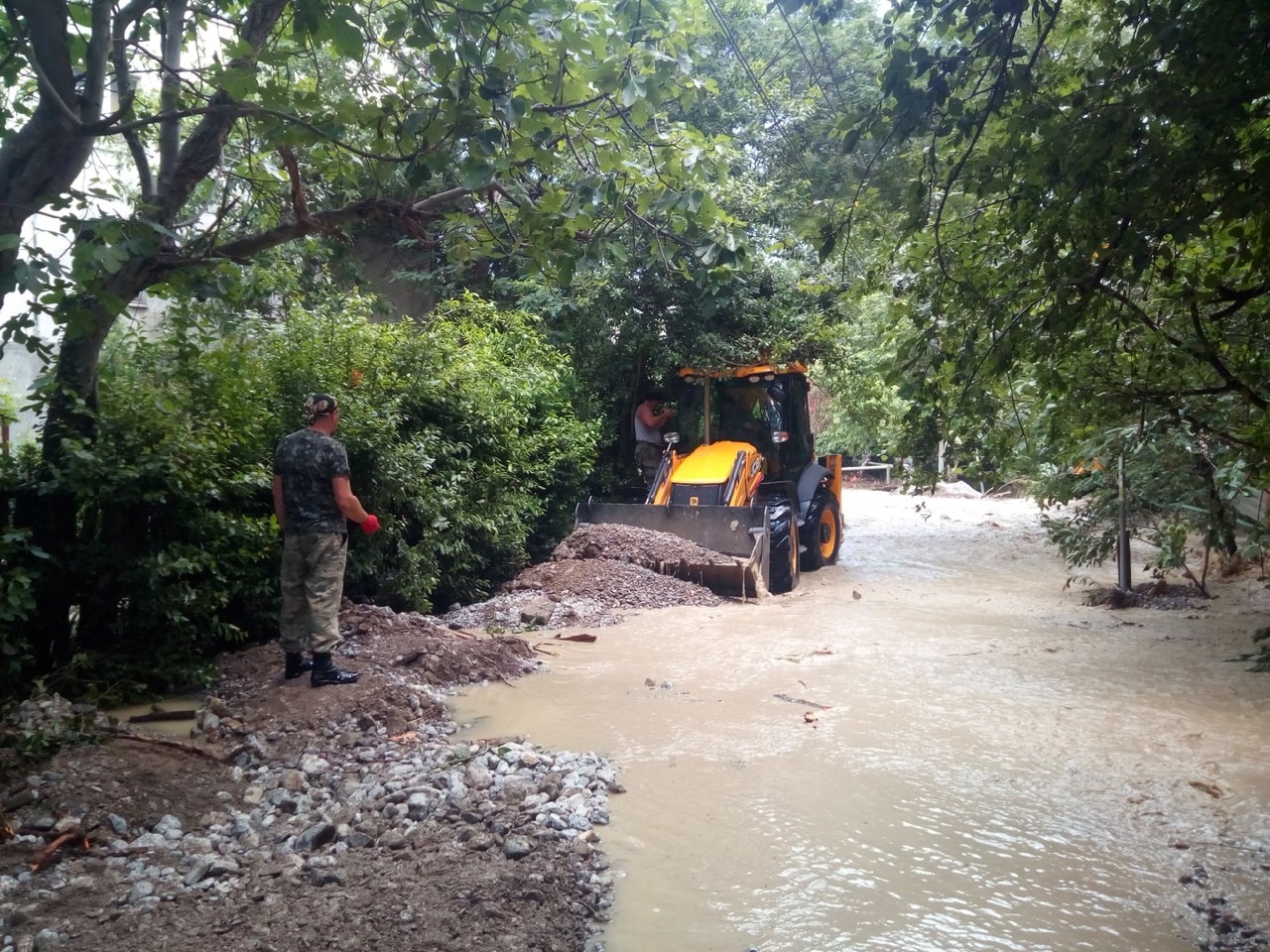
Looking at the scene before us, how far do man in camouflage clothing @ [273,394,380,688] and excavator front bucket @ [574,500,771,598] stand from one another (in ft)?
15.6

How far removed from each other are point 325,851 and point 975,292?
3884 millimetres

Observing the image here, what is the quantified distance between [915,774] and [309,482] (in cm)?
378

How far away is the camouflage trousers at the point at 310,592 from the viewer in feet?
18.2

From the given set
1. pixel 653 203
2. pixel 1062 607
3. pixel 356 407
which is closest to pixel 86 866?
pixel 653 203

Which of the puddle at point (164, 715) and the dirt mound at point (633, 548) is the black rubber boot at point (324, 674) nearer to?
the puddle at point (164, 715)

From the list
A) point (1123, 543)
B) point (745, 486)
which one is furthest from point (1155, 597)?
point (745, 486)

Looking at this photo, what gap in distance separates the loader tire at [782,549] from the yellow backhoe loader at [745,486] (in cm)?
1

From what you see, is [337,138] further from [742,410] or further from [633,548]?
[742,410]

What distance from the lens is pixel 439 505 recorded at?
8.23 m

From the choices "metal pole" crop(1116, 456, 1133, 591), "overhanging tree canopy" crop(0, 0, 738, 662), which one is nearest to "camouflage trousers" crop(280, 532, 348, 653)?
"overhanging tree canopy" crop(0, 0, 738, 662)

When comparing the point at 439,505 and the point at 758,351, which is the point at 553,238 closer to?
the point at 439,505

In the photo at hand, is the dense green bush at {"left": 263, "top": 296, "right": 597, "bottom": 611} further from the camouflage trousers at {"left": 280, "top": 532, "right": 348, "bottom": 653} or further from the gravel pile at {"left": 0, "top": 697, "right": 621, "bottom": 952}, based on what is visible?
the gravel pile at {"left": 0, "top": 697, "right": 621, "bottom": 952}

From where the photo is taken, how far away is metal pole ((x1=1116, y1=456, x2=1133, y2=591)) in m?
9.45

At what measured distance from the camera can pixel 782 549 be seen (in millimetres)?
10719
